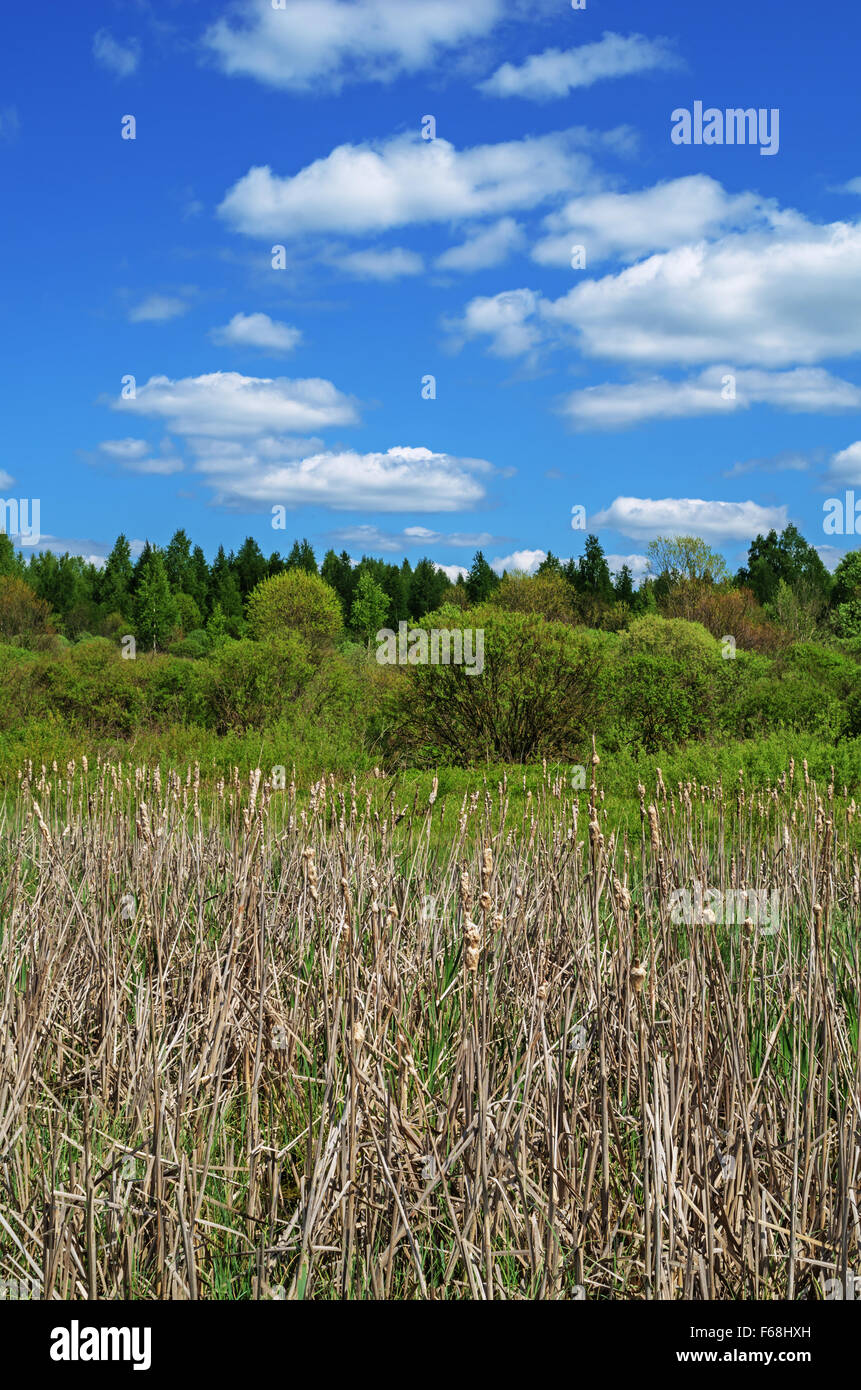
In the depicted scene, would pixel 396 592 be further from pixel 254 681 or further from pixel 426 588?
pixel 254 681

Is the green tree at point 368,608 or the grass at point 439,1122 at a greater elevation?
the green tree at point 368,608

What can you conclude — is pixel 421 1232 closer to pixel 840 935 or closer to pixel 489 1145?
pixel 489 1145

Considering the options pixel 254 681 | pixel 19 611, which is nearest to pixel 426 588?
pixel 19 611

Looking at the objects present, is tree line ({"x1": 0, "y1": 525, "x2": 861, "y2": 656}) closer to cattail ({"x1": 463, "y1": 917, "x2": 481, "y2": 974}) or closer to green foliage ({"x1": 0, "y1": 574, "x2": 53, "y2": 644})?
green foliage ({"x1": 0, "y1": 574, "x2": 53, "y2": 644})

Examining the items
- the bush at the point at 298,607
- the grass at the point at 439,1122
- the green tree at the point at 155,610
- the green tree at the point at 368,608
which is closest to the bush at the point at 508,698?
the grass at the point at 439,1122

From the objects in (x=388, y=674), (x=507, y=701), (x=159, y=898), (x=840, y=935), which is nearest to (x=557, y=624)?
(x=507, y=701)

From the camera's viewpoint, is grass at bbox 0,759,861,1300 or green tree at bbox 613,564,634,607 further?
green tree at bbox 613,564,634,607

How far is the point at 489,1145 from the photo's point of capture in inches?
72.8

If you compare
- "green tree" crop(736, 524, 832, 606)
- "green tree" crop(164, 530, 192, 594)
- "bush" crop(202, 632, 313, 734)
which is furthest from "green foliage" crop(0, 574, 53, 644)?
"green tree" crop(736, 524, 832, 606)

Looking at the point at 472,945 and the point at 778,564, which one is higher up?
the point at 778,564

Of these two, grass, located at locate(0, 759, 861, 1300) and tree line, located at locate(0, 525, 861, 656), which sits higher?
tree line, located at locate(0, 525, 861, 656)

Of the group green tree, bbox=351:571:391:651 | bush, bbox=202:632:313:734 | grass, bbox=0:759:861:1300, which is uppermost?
green tree, bbox=351:571:391:651

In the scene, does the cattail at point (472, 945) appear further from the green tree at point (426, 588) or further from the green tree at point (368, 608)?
the green tree at point (426, 588)
